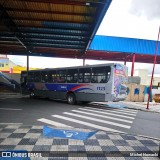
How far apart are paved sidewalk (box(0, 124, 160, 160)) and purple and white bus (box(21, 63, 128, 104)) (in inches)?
275

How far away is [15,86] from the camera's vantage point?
29.3 metres

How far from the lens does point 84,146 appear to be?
525 cm

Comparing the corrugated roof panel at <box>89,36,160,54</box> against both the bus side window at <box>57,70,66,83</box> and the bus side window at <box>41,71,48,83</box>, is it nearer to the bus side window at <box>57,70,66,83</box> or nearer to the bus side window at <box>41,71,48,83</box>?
the bus side window at <box>41,71,48,83</box>

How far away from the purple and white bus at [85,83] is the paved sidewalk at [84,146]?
6.98 meters

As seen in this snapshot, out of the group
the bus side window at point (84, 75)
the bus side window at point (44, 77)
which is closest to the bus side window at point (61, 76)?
the bus side window at point (84, 75)

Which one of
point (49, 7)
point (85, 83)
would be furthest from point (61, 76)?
point (49, 7)

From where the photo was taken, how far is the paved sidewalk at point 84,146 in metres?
4.63

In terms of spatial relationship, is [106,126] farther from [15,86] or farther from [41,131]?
[15,86]

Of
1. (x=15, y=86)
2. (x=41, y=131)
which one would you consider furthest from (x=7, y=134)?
(x=15, y=86)

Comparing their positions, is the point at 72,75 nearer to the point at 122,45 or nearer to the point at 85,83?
the point at 85,83

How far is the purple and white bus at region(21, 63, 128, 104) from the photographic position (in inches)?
521

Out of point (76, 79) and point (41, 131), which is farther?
point (76, 79)

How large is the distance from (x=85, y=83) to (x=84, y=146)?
953 centimetres

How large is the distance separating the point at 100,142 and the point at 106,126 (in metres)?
2.42
